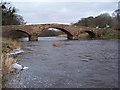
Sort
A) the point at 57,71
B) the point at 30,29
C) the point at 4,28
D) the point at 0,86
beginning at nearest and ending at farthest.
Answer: the point at 0,86 → the point at 57,71 → the point at 4,28 → the point at 30,29

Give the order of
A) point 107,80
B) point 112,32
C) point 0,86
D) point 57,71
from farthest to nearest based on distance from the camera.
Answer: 1. point 112,32
2. point 57,71
3. point 107,80
4. point 0,86

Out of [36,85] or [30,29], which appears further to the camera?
[30,29]

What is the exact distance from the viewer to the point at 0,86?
1027 cm

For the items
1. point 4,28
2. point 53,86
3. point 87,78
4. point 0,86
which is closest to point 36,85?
point 53,86

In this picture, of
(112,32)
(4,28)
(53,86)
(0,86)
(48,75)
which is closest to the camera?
(0,86)

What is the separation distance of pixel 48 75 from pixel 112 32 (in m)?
61.2

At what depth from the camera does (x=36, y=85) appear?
1169cm

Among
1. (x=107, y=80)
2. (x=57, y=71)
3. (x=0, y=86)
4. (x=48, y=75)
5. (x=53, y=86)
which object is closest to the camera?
(x=0, y=86)

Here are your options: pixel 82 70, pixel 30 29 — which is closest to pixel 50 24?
pixel 30 29

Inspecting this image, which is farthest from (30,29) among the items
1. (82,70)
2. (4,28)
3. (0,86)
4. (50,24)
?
(0,86)

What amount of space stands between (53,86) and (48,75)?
2550 mm

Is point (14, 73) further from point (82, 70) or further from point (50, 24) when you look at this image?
point (50, 24)

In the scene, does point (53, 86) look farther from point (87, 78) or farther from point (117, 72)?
point (117, 72)

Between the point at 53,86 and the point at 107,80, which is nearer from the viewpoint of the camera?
the point at 53,86
